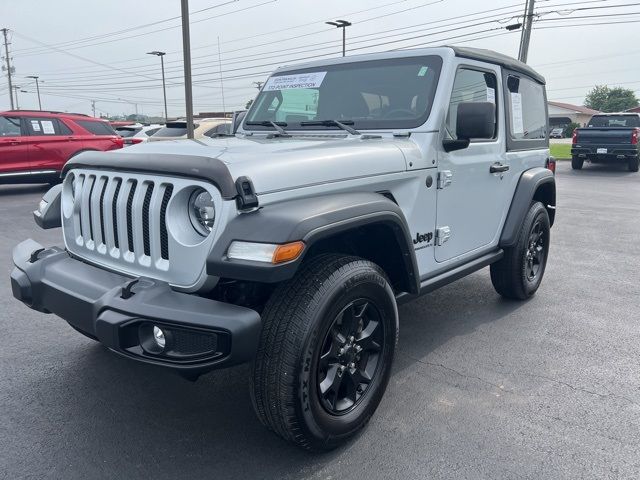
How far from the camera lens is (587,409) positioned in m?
3.08

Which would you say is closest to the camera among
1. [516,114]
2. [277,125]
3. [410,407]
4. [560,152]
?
[410,407]

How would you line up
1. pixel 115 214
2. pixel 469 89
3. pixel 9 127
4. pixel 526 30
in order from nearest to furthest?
pixel 115 214, pixel 469 89, pixel 9 127, pixel 526 30

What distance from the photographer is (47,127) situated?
1166 cm

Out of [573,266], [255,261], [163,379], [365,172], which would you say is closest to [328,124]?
[365,172]

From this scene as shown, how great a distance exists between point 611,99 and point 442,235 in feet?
341

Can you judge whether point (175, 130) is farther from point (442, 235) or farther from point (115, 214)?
point (115, 214)

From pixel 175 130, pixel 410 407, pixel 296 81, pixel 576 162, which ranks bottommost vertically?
pixel 410 407

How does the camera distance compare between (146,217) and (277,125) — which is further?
(277,125)

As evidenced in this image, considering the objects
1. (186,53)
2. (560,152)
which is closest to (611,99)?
(560,152)

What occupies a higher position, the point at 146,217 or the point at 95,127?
the point at 95,127

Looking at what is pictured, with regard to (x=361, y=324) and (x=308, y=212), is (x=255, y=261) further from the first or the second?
(x=361, y=324)

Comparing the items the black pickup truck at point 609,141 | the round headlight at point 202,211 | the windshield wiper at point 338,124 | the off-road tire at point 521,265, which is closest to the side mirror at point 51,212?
the round headlight at point 202,211

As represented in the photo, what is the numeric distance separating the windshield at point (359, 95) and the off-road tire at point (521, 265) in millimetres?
1602

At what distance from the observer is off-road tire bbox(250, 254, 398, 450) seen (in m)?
2.32
